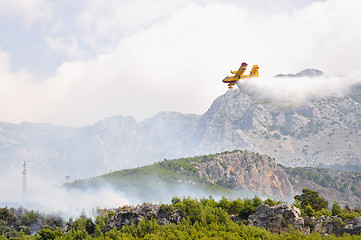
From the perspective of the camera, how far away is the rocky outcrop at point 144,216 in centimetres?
7006

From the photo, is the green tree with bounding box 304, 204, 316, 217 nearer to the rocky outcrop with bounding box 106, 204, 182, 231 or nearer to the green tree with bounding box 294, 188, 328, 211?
the green tree with bounding box 294, 188, 328, 211

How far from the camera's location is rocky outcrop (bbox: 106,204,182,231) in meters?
70.1

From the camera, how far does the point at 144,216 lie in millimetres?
71688

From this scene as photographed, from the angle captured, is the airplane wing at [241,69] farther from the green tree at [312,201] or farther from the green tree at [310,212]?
the green tree at [310,212]

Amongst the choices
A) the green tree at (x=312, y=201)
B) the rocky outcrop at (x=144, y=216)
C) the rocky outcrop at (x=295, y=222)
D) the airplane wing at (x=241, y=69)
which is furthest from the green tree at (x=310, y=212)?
the airplane wing at (x=241, y=69)

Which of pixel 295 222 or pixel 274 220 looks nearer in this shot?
pixel 295 222

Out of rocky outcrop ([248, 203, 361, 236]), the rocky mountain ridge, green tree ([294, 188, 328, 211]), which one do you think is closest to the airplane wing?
green tree ([294, 188, 328, 211])

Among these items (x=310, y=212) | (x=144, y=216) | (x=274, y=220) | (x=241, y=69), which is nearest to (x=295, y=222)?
(x=274, y=220)

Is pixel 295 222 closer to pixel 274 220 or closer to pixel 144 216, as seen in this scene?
pixel 274 220

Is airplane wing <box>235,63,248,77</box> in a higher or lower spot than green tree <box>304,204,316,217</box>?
higher

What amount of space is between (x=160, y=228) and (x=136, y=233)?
4.20 m

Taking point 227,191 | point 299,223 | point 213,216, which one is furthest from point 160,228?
point 227,191

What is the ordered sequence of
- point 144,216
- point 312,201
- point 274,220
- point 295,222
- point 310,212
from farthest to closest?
point 312,201
point 144,216
point 310,212
point 274,220
point 295,222

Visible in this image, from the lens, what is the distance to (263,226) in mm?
61156
